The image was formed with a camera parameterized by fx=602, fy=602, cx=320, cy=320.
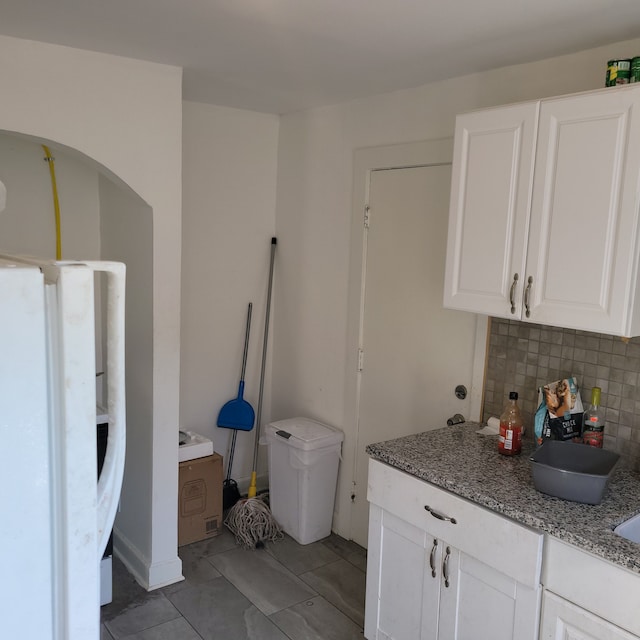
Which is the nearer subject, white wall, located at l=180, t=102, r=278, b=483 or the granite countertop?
the granite countertop

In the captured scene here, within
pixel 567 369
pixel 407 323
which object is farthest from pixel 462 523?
pixel 407 323

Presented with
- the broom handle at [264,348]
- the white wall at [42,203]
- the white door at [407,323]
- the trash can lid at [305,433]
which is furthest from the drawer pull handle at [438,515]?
the white wall at [42,203]

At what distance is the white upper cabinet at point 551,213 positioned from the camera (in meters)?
1.79

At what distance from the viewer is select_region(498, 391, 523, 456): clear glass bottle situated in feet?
7.23

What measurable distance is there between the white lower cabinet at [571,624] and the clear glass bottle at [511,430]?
1.91 ft

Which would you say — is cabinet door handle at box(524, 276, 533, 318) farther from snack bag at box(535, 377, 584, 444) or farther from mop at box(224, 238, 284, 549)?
mop at box(224, 238, 284, 549)

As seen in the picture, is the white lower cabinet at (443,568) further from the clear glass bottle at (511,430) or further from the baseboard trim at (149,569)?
the baseboard trim at (149,569)

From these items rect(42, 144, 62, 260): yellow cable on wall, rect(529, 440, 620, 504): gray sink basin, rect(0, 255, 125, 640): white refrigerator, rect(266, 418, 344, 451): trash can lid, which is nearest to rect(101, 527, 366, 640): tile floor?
rect(266, 418, 344, 451): trash can lid

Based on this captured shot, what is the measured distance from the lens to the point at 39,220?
2980 millimetres

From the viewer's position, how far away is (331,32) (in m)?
2.10

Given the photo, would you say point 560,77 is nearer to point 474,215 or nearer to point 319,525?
point 474,215

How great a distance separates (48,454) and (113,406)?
5.4 inches

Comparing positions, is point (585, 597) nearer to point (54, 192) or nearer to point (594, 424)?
point (594, 424)

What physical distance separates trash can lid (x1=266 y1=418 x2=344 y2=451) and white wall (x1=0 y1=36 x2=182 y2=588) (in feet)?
2.15
